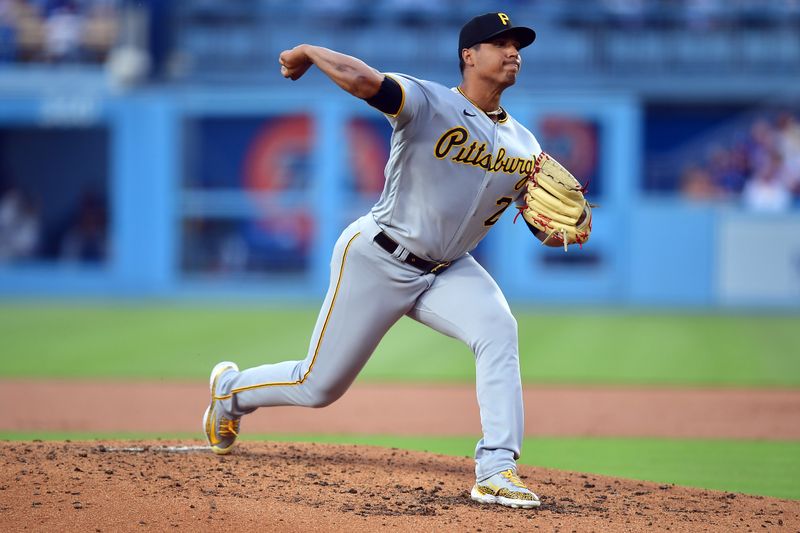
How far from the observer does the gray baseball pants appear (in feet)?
15.0

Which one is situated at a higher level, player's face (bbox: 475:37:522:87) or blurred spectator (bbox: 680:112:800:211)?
blurred spectator (bbox: 680:112:800:211)

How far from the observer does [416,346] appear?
41.1ft

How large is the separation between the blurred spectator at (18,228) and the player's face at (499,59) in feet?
55.1

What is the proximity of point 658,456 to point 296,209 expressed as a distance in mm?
12991

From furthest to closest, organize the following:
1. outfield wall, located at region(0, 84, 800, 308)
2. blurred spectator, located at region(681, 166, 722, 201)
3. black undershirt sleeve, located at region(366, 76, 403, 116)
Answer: blurred spectator, located at region(681, 166, 722, 201) → outfield wall, located at region(0, 84, 800, 308) → black undershirt sleeve, located at region(366, 76, 403, 116)

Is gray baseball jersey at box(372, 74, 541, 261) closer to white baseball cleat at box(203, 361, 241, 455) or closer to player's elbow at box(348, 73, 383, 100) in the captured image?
player's elbow at box(348, 73, 383, 100)

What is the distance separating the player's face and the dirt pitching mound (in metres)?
1.78

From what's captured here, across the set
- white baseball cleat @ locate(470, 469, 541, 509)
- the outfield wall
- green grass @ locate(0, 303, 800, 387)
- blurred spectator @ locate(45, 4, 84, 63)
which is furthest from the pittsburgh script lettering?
blurred spectator @ locate(45, 4, 84, 63)

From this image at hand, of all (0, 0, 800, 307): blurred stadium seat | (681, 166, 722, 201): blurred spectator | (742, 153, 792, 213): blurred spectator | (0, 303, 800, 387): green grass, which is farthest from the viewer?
(0, 0, 800, 307): blurred stadium seat

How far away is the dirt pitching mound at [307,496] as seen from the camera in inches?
164

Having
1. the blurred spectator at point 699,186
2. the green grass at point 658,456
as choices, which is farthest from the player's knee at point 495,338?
the blurred spectator at point 699,186

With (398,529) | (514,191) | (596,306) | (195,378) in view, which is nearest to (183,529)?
(398,529)

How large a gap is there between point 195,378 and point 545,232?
5.53 meters

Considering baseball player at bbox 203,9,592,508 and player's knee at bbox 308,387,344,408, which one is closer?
baseball player at bbox 203,9,592,508
